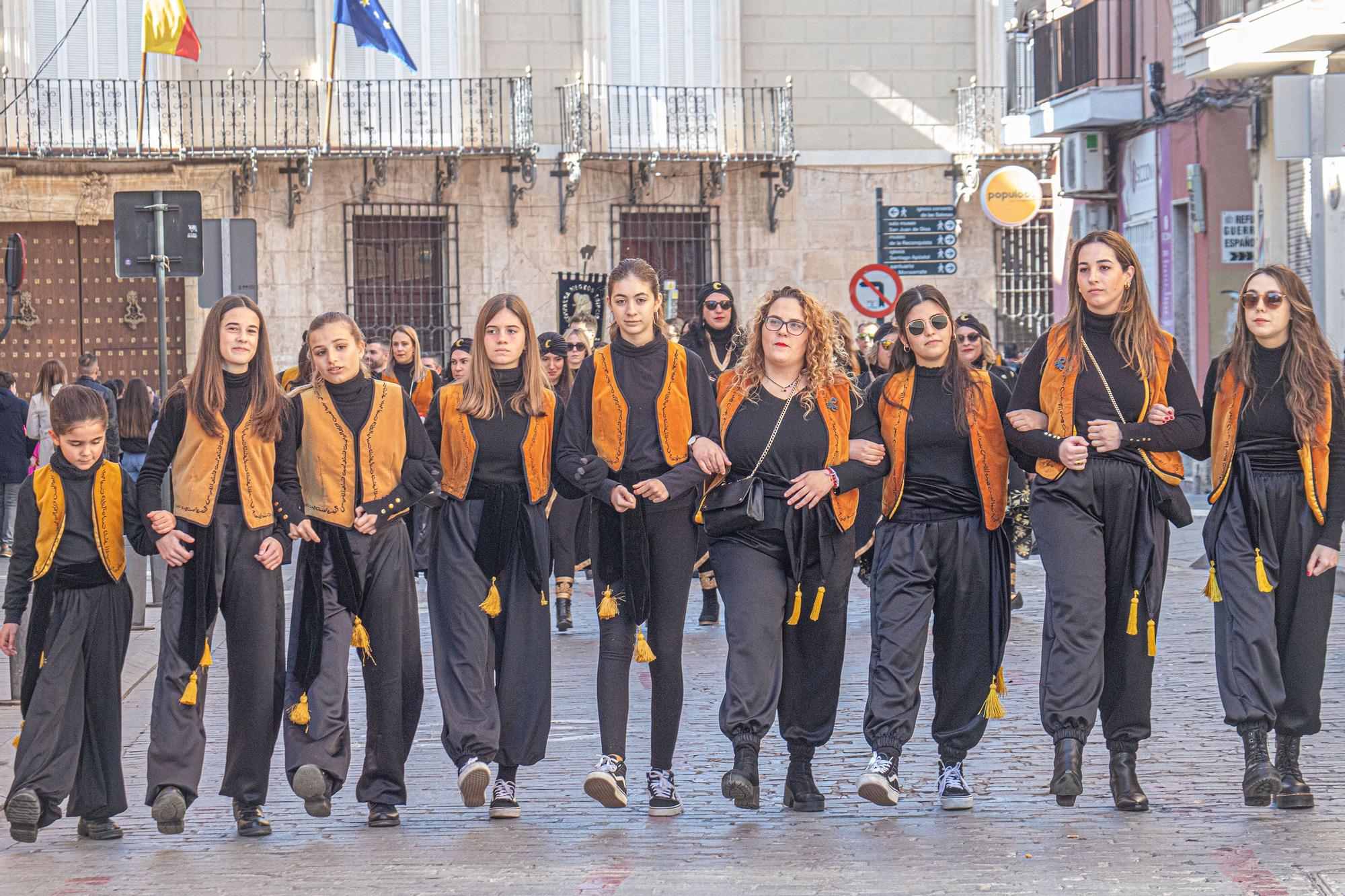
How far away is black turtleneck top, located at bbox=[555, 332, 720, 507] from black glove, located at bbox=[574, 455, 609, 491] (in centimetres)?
2

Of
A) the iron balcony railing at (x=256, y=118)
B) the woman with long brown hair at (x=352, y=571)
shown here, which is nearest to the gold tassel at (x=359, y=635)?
the woman with long brown hair at (x=352, y=571)

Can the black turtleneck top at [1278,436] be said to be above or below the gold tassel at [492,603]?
above

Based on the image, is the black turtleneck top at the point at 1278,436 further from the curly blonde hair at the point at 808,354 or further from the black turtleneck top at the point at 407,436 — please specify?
the black turtleneck top at the point at 407,436

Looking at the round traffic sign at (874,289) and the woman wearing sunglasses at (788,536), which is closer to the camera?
the woman wearing sunglasses at (788,536)

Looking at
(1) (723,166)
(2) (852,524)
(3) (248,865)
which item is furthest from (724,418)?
(1) (723,166)

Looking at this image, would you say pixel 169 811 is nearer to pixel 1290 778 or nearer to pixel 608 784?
pixel 608 784

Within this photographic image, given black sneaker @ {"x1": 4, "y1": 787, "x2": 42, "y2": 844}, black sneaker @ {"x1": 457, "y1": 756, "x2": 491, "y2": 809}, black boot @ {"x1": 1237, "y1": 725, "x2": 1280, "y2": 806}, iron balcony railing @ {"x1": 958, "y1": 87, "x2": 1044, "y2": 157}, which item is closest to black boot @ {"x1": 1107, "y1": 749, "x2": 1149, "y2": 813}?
black boot @ {"x1": 1237, "y1": 725, "x2": 1280, "y2": 806}

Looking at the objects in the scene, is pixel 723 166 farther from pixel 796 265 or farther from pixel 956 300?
pixel 956 300

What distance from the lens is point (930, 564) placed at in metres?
6.94

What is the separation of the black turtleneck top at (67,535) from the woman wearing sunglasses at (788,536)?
2002mm

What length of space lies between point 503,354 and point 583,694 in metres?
2.93

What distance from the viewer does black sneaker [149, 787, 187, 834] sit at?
255 inches

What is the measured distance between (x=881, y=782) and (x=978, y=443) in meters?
1.22

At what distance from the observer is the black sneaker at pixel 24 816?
6.44m
